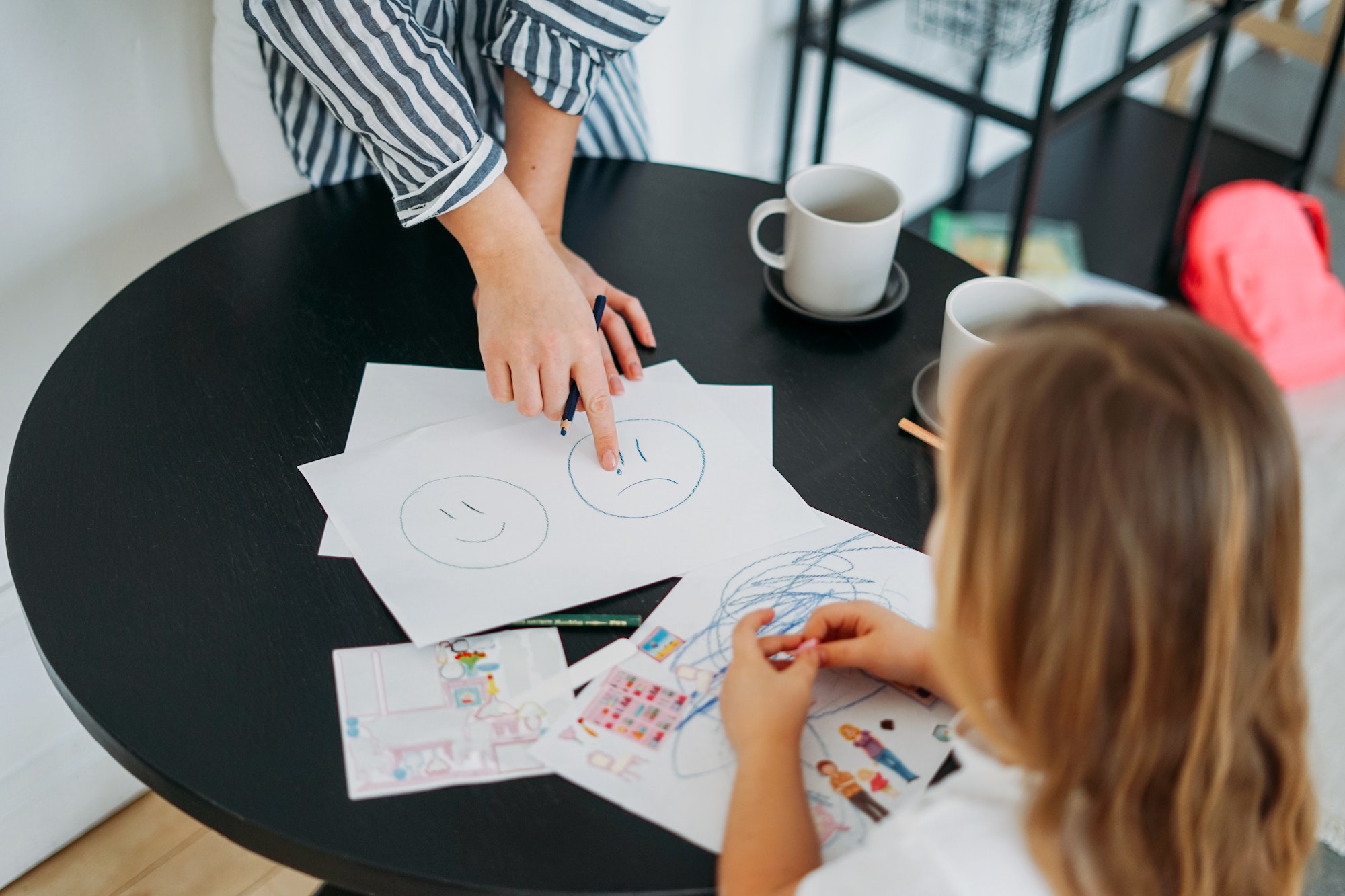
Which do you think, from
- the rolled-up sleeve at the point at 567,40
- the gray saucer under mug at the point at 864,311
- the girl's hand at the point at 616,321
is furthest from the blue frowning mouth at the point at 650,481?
the rolled-up sleeve at the point at 567,40

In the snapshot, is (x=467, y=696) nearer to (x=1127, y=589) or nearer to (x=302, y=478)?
(x=302, y=478)

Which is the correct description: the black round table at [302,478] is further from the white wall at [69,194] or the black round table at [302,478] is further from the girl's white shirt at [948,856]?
the white wall at [69,194]

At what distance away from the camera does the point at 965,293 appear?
2.67 ft

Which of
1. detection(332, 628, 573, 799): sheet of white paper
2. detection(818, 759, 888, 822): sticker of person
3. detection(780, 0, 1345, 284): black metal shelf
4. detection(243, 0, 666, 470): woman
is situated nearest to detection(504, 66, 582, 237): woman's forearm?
detection(243, 0, 666, 470): woman

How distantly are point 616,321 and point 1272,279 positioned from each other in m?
1.46

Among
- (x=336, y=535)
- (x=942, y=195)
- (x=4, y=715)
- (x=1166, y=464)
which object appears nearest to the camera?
(x=1166, y=464)

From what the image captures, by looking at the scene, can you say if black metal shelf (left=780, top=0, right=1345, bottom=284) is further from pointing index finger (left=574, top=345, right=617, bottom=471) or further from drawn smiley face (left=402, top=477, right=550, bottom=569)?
drawn smiley face (left=402, top=477, right=550, bottom=569)

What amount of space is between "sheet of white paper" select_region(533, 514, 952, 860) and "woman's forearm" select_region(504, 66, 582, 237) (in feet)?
1.37

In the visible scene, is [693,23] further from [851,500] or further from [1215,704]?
[1215,704]

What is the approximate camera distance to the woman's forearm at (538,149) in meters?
1.00

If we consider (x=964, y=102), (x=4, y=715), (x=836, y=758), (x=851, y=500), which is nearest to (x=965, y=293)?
(x=851, y=500)

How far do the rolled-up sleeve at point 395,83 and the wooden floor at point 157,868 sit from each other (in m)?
0.83

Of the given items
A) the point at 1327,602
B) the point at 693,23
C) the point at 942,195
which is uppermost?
the point at 693,23

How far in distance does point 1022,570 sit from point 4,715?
1160mm
